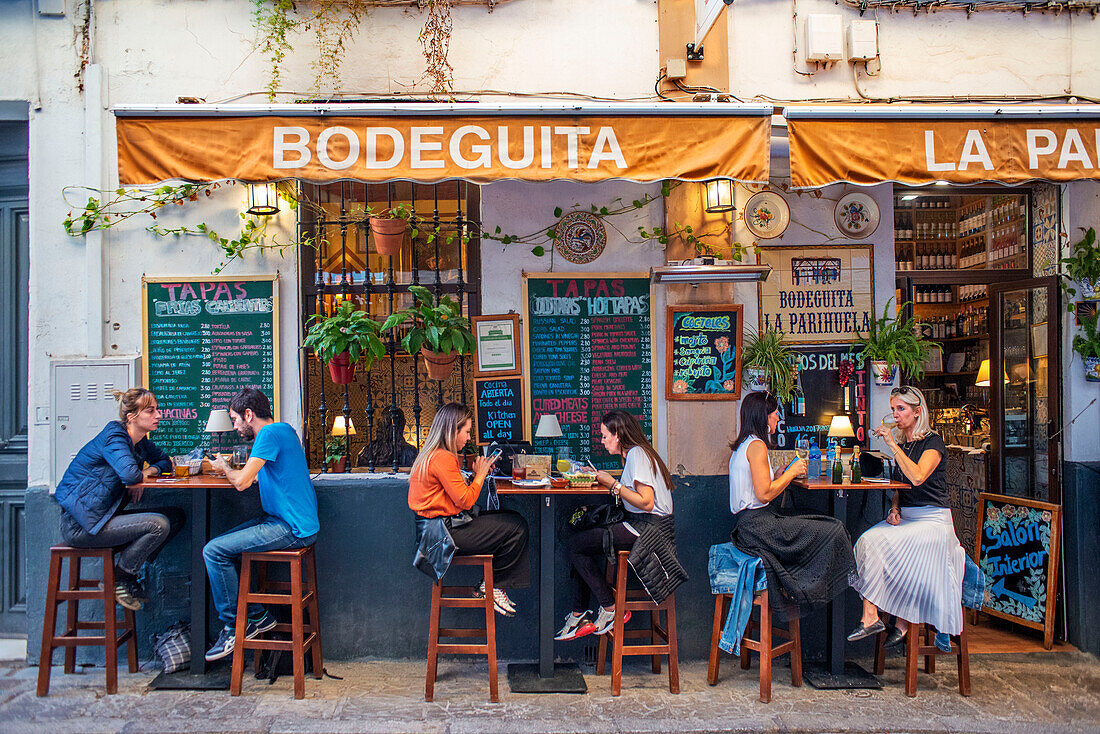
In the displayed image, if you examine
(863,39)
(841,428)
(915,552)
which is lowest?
(915,552)

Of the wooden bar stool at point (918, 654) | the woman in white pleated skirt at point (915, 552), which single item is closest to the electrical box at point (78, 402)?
the woman in white pleated skirt at point (915, 552)

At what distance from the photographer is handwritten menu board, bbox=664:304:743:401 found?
5465mm

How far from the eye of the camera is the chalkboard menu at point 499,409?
5477mm

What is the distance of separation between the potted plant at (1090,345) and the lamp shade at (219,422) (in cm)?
606

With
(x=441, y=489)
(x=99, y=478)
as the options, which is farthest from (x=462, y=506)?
(x=99, y=478)

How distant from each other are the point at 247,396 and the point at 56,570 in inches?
60.3

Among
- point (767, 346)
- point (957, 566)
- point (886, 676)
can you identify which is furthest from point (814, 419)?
point (886, 676)

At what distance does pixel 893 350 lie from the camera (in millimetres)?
5465

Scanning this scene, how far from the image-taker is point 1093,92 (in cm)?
573

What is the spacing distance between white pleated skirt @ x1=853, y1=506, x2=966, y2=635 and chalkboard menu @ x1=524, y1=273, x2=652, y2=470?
5.58ft

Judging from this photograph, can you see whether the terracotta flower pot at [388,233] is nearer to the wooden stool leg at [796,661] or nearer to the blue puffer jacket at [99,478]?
the blue puffer jacket at [99,478]

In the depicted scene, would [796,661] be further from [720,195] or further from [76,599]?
[76,599]

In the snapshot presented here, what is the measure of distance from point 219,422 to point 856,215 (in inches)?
189

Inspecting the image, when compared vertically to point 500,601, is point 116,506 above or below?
above
